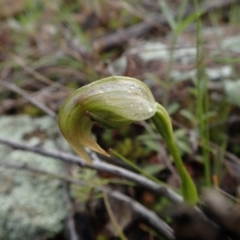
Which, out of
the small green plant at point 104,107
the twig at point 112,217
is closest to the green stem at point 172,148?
the small green plant at point 104,107

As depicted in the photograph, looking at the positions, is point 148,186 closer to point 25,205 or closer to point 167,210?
point 167,210

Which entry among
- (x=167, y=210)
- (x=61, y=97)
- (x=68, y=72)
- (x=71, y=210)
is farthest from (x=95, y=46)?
(x=167, y=210)

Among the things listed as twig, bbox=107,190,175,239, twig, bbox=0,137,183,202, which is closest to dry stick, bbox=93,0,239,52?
twig, bbox=0,137,183,202

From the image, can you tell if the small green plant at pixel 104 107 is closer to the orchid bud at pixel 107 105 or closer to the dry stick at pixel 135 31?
the orchid bud at pixel 107 105

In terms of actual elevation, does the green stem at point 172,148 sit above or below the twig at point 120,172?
above

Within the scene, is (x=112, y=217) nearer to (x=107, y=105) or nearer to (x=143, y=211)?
(x=143, y=211)

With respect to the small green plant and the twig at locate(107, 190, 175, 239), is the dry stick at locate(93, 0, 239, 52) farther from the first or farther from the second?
the small green plant
